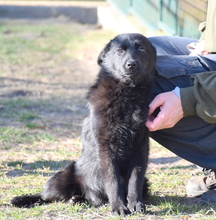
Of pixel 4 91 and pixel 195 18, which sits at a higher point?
pixel 195 18

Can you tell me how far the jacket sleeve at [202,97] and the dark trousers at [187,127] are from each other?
0.48 feet

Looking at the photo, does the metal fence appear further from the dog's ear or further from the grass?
the dog's ear

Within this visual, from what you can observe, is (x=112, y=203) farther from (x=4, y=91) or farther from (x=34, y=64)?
(x=34, y=64)

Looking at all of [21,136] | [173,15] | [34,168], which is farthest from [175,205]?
[173,15]

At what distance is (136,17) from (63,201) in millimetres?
6410

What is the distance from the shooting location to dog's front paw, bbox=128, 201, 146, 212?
253 cm

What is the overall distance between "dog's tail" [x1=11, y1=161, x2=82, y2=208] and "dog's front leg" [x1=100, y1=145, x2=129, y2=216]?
0.32m

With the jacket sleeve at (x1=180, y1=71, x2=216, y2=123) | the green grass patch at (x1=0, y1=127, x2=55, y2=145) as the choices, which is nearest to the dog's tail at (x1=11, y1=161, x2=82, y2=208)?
the jacket sleeve at (x1=180, y1=71, x2=216, y2=123)

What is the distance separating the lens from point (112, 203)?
2537 millimetres

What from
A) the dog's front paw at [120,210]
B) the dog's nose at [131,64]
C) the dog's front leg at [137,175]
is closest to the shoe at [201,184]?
the dog's front leg at [137,175]

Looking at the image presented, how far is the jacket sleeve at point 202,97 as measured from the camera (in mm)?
2617

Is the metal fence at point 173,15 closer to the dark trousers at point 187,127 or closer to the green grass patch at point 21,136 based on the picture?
the green grass patch at point 21,136

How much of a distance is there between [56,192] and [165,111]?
820 mm

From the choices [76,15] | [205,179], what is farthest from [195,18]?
[76,15]
